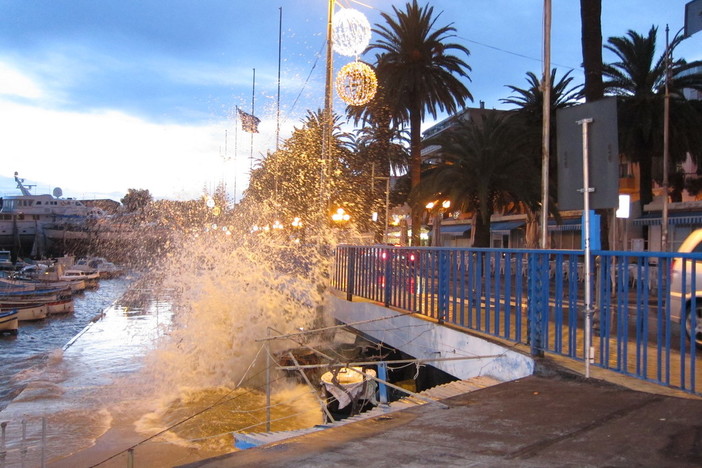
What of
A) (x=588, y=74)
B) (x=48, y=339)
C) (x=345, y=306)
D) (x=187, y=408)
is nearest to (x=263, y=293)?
(x=345, y=306)

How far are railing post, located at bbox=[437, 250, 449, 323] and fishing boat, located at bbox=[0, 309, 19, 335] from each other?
27.5 metres

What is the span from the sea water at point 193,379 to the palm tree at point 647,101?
60.7 feet

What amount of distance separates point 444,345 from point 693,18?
13.0m

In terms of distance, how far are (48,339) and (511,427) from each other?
29.8 meters

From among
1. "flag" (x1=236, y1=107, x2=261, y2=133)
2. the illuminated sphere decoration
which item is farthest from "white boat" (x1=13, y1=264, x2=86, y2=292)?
the illuminated sphere decoration

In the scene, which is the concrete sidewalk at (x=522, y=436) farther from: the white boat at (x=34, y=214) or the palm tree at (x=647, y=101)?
the white boat at (x=34, y=214)

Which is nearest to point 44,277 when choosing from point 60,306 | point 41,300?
point 60,306

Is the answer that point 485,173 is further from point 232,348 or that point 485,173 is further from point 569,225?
point 569,225

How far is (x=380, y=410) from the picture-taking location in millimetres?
6461

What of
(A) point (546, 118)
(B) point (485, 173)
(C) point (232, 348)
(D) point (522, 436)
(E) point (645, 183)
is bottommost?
(C) point (232, 348)

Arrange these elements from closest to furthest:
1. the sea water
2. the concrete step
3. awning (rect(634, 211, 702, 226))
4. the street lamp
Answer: the concrete step → the sea water → awning (rect(634, 211, 702, 226)) → the street lamp

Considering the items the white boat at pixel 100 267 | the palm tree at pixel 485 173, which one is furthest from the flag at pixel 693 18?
the white boat at pixel 100 267

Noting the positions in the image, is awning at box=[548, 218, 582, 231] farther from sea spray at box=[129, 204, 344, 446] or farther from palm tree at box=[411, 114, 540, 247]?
sea spray at box=[129, 204, 344, 446]

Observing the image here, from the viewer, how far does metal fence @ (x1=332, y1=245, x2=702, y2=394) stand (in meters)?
5.77
